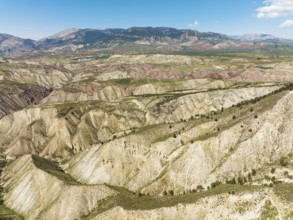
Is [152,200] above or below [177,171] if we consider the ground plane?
below

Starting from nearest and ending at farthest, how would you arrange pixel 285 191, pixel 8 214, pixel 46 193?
pixel 285 191
pixel 46 193
pixel 8 214

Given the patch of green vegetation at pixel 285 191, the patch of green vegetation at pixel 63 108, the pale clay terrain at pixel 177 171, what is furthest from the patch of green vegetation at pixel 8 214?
the patch of green vegetation at pixel 63 108

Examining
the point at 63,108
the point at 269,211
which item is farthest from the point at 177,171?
the point at 63,108

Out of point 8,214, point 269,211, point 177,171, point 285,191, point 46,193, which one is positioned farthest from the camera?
point 8,214

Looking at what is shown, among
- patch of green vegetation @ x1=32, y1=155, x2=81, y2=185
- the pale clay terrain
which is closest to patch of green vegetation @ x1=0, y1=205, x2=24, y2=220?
the pale clay terrain

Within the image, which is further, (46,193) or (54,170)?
(54,170)

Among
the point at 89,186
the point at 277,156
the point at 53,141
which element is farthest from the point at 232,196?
the point at 53,141

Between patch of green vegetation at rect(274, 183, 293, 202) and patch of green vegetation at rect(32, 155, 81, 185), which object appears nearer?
patch of green vegetation at rect(274, 183, 293, 202)

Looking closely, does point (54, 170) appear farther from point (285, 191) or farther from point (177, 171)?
point (285, 191)

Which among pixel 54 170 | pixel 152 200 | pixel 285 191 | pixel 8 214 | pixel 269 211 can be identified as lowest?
pixel 8 214

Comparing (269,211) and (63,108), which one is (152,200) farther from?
(63,108)

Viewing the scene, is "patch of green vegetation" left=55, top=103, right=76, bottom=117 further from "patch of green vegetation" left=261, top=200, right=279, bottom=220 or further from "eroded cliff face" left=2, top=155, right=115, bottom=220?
"patch of green vegetation" left=261, top=200, right=279, bottom=220
